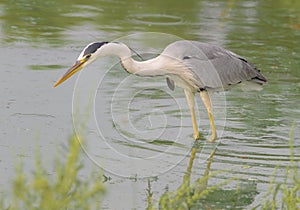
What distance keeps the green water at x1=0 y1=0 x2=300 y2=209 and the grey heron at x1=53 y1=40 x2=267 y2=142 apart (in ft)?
1.13

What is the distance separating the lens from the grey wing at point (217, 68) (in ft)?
24.3

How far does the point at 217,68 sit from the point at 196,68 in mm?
253

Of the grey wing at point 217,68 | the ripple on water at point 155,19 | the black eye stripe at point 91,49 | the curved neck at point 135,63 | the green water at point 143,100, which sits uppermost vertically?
the black eye stripe at point 91,49

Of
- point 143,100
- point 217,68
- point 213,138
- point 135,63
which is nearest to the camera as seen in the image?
point 135,63

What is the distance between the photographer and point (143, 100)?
8.48 metres

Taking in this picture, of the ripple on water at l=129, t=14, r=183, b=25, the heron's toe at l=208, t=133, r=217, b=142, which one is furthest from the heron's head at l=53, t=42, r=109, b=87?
the ripple on water at l=129, t=14, r=183, b=25

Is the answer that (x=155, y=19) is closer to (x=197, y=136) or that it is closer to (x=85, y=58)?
(x=197, y=136)

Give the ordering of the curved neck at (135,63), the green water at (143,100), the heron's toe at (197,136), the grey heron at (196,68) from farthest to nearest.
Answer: the heron's toe at (197,136), the grey heron at (196,68), the curved neck at (135,63), the green water at (143,100)

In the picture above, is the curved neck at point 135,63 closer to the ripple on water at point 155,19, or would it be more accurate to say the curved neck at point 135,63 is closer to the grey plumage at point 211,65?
the grey plumage at point 211,65

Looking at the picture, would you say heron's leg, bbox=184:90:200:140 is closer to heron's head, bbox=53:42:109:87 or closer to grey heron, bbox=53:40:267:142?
grey heron, bbox=53:40:267:142

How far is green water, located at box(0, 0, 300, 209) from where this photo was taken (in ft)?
20.8

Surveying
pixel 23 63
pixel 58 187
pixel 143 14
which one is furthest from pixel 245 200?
pixel 143 14

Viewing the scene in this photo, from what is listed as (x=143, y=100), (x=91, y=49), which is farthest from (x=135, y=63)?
(x=143, y=100)

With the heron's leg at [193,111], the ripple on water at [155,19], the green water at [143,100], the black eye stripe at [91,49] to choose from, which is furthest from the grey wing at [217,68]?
the ripple on water at [155,19]
